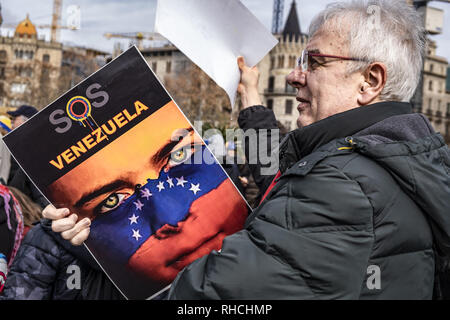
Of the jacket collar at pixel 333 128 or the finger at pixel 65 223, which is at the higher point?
the jacket collar at pixel 333 128

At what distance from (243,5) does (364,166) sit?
789 millimetres

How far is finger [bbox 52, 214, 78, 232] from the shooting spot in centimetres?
161

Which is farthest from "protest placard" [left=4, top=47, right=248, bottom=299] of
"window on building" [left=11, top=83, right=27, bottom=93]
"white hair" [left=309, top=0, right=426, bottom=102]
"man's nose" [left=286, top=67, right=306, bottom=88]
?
"window on building" [left=11, top=83, right=27, bottom=93]

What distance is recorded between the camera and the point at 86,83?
1.58 metres

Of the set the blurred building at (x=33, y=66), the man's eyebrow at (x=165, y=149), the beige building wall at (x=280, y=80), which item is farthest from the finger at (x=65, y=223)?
the beige building wall at (x=280, y=80)

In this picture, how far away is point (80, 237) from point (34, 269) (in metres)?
0.72

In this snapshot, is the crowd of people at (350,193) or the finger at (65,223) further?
the finger at (65,223)

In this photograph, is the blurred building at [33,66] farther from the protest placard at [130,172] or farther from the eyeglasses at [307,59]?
the eyeglasses at [307,59]

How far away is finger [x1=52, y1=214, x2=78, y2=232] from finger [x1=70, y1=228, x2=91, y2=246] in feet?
0.11

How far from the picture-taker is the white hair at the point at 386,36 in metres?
1.50

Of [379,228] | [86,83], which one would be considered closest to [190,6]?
[86,83]

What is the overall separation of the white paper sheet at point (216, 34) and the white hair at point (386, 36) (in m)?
0.31
